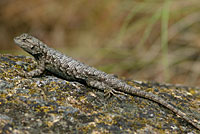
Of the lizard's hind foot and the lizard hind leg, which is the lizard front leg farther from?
the lizard's hind foot

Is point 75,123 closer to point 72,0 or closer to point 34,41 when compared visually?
point 34,41

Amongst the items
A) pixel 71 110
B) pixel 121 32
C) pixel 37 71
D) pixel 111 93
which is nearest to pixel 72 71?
pixel 37 71

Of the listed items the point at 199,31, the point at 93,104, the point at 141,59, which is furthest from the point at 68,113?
the point at 199,31

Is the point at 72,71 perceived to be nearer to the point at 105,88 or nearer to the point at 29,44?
the point at 105,88

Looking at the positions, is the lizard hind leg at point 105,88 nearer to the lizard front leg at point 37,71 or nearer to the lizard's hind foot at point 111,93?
the lizard's hind foot at point 111,93

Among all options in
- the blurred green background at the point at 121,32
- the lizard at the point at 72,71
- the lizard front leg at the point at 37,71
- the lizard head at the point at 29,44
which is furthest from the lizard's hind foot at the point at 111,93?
the blurred green background at the point at 121,32
